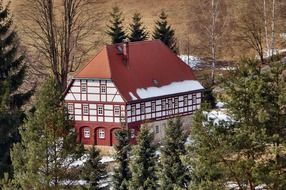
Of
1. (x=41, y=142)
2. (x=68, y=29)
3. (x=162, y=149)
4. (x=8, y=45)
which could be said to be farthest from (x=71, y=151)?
(x=68, y=29)

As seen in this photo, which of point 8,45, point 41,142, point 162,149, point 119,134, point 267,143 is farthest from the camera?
point 8,45

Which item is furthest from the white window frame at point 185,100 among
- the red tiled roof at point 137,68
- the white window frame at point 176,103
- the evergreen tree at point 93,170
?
the evergreen tree at point 93,170

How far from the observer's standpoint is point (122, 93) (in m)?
45.3

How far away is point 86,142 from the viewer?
46.8 metres

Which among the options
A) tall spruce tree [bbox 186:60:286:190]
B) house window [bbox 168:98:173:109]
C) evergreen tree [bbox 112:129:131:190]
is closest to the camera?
tall spruce tree [bbox 186:60:286:190]

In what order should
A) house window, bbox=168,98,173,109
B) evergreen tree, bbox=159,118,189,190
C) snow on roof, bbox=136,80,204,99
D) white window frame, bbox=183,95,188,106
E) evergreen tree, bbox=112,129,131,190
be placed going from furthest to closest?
1. white window frame, bbox=183,95,188,106
2. house window, bbox=168,98,173,109
3. snow on roof, bbox=136,80,204,99
4. evergreen tree, bbox=112,129,131,190
5. evergreen tree, bbox=159,118,189,190

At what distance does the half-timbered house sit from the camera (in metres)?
45.8

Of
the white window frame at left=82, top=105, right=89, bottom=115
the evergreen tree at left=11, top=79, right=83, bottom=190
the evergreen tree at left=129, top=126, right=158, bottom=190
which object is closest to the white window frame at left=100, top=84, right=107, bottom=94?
the white window frame at left=82, top=105, right=89, bottom=115

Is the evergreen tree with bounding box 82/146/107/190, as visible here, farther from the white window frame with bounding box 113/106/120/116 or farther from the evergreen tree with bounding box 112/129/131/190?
the white window frame with bounding box 113/106/120/116

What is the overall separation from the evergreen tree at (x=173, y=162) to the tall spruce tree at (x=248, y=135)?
5001 mm

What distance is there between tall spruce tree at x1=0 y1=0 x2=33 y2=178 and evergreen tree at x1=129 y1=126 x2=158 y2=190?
6.95 m

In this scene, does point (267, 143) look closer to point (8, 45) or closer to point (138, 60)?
point (8, 45)

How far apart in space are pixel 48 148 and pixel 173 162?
15.6ft

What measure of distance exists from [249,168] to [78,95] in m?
27.3
